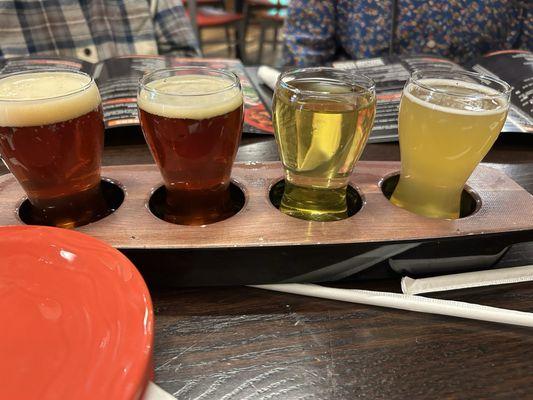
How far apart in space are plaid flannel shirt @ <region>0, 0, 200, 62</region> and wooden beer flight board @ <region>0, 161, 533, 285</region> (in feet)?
4.64

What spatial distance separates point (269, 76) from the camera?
1282 mm

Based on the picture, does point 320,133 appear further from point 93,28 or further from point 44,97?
point 93,28

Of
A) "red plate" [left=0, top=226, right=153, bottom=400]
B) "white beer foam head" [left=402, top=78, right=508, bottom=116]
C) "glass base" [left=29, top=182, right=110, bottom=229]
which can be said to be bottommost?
"glass base" [left=29, top=182, right=110, bottom=229]

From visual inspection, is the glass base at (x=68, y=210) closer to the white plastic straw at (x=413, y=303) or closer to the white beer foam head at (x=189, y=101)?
the white beer foam head at (x=189, y=101)

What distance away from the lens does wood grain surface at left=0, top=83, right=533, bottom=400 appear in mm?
466

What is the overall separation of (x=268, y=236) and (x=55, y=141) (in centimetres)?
31

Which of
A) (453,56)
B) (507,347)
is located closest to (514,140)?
(507,347)

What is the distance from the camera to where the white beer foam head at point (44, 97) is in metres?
0.58

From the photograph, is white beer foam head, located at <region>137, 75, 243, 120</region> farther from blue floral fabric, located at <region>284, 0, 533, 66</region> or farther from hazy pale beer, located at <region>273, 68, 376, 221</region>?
blue floral fabric, located at <region>284, 0, 533, 66</region>

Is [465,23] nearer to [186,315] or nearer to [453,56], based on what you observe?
[453,56]

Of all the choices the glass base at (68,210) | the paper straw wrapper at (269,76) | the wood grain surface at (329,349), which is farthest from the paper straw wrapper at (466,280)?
Result: the paper straw wrapper at (269,76)

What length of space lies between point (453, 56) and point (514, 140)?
3.10 ft

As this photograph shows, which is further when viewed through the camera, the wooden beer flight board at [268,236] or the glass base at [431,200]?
the glass base at [431,200]

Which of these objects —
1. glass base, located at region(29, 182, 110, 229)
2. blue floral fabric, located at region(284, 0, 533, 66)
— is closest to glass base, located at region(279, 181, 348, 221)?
glass base, located at region(29, 182, 110, 229)
